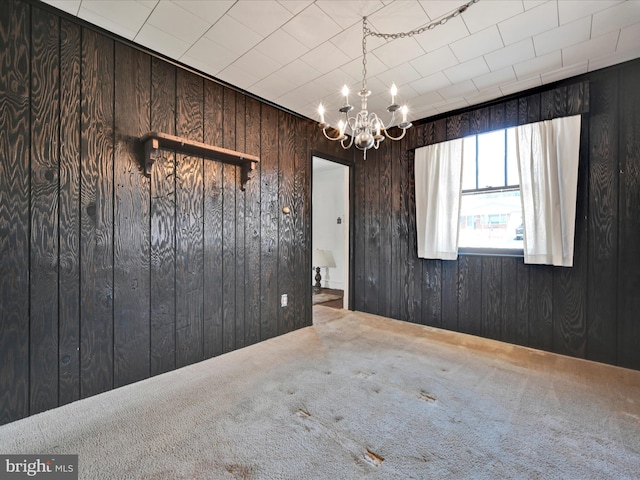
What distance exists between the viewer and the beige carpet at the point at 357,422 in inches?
55.1

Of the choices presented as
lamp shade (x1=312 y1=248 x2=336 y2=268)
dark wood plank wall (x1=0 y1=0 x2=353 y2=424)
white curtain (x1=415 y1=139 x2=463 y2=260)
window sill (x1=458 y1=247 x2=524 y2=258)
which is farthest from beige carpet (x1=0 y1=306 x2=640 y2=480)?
lamp shade (x1=312 y1=248 x2=336 y2=268)

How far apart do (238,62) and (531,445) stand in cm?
317

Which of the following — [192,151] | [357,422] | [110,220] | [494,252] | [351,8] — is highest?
[351,8]

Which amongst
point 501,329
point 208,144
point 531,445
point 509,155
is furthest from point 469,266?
point 208,144

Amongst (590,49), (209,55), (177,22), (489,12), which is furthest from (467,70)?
(177,22)

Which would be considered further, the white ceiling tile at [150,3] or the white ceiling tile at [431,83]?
the white ceiling tile at [431,83]

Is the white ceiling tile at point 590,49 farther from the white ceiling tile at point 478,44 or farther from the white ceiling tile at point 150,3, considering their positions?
the white ceiling tile at point 150,3

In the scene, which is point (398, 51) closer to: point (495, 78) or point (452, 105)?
point (495, 78)

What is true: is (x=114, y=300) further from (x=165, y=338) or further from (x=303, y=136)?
(x=303, y=136)

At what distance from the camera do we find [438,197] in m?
3.42

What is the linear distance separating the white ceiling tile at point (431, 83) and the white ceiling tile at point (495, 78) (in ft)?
0.87

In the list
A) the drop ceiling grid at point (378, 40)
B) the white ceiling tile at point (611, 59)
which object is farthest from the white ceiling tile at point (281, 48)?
the white ceiling tile at point (611, 59)

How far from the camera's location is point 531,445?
5.05 feet

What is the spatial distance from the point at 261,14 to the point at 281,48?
0.35m
